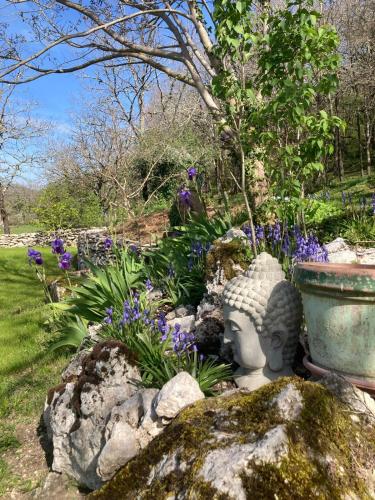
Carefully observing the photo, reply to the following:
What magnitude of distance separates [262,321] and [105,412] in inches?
47.3

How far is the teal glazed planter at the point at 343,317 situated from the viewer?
227 centimetres

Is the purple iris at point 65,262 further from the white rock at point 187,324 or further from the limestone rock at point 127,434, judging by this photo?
the limestone rock at point 127,434

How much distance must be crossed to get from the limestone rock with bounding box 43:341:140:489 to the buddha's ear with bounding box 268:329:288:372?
0.96 m

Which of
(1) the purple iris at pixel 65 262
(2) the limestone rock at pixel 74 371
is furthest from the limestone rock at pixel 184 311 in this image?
(1) the purple iris at pixel 65 262

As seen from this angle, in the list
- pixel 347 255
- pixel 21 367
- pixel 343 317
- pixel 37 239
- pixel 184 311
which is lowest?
pixel 21 367

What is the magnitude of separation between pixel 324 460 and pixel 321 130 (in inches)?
120

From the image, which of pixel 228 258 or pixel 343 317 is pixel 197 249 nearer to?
pixel 228 258

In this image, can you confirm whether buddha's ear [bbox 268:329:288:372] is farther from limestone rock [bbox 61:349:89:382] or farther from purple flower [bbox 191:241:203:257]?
purple flower [bbox 191:241:203:257]

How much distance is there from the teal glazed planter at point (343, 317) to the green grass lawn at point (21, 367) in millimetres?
2381

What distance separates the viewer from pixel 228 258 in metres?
4.16

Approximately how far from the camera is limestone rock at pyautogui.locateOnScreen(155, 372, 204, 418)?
91.4 inches

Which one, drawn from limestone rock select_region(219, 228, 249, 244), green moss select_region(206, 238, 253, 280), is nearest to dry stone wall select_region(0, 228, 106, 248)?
limestone rock select_region(219, 228, 249, 244)

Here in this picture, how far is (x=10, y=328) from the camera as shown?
6914 millimetres

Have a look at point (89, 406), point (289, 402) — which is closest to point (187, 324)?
point (89, 406)
